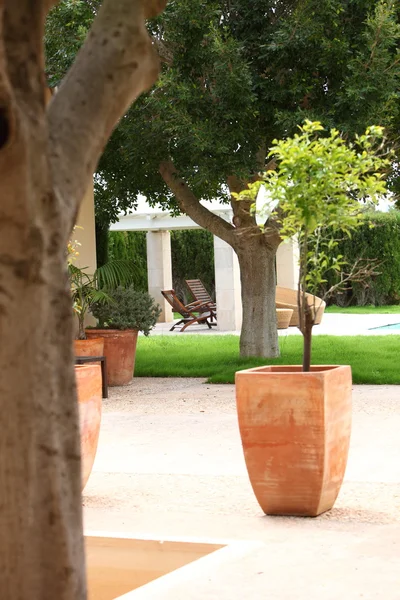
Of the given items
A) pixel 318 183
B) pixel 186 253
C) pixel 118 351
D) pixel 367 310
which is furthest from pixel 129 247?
pixel 318 183

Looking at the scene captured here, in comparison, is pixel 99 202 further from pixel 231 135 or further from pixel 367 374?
pixel 367 374

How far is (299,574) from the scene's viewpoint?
4.05 m

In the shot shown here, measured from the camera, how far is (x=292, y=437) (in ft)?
16.8

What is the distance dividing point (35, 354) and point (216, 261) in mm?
17947

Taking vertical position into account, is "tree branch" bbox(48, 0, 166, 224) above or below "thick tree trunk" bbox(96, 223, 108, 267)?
below

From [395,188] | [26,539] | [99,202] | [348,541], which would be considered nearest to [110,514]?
[348,541]

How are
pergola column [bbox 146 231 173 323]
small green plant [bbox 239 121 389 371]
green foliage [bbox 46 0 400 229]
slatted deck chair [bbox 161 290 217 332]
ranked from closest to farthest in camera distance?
small green plant [bbox 239 121 389 371], green foliage [bbox 46 0 400 229], slatted deck chair [bbox 161 290 217 332], pergola column [bbox 146 231 173 323]

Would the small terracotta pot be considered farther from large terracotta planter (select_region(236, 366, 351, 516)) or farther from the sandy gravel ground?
large terracotta planter (select_region(236, 366, 351, 516))

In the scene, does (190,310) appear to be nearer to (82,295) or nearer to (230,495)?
(82,295)

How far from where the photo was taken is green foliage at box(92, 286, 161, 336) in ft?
38.7

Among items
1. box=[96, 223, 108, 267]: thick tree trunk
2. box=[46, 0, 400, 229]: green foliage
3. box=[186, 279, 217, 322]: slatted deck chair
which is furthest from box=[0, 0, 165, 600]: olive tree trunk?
box=[186, 279, 217, 322]: slatted deck chair

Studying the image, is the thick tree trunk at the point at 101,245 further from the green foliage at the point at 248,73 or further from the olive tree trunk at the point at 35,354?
the olive tree trunk at the point at 35,354

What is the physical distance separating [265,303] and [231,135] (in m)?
2.62

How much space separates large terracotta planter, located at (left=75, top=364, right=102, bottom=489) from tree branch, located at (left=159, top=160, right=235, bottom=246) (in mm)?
7261
